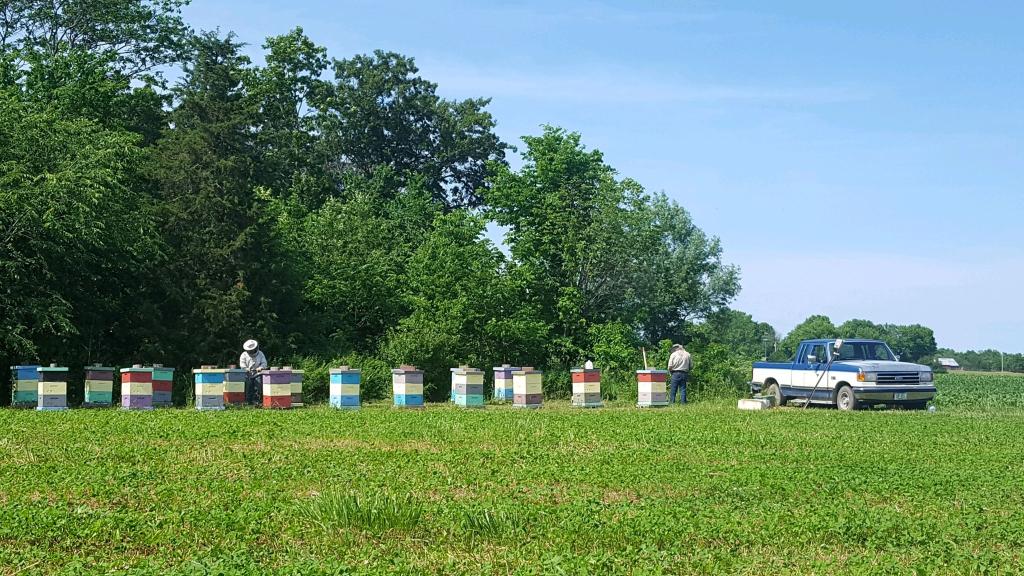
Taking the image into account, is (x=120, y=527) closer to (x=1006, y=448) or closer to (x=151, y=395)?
(x=1006, y=448)

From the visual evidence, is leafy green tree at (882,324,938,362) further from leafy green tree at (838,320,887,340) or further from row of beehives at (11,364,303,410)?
row of beehives at (11,364,303,410)

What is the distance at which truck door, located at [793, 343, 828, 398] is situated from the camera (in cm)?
2962

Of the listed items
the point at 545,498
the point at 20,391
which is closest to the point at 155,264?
the point at 20,391

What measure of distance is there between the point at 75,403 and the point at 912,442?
22.9 m

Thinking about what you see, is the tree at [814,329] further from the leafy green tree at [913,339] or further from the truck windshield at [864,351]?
the truck windshield at [864,351]

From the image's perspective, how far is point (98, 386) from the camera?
2631 centimetres

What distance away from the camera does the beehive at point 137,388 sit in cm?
2580

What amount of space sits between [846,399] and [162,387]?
18.2 meters

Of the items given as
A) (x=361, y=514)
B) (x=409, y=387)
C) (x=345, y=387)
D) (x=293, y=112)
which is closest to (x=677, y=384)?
(x=409, y=387)

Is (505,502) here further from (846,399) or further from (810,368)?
(810,368)

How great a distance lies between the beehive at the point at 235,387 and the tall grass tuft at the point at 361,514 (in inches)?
718

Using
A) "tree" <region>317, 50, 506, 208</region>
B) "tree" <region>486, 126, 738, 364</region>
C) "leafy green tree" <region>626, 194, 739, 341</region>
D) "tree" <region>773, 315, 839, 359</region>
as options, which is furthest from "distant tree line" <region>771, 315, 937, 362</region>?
"tree" <region>486, 126, 738, 364</region>

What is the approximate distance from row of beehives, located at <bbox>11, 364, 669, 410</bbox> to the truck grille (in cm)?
582

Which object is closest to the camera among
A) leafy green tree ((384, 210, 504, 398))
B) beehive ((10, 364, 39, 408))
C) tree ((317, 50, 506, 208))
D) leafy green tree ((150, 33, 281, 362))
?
beehive ((10, 364, 39, 408))
